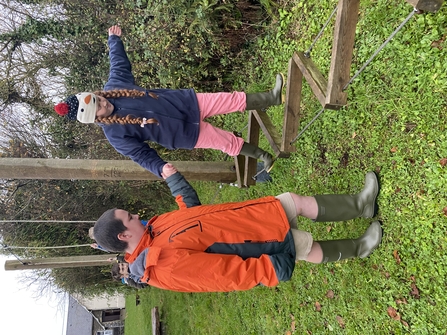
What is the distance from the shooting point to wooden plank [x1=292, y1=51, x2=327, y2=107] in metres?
3.07

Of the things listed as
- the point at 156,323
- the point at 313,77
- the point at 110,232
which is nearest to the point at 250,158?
the point at 313,77

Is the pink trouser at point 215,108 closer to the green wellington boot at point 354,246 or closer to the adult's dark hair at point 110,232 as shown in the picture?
the adult's dark hair at point 110,232

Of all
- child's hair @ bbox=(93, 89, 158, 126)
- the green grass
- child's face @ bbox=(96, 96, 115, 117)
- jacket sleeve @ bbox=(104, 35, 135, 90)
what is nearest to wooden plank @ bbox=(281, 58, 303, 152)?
the green grass

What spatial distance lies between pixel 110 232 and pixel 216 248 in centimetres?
81

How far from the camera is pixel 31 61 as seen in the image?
7699 mm

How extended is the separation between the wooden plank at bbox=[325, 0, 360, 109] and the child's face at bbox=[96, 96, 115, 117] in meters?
1.95

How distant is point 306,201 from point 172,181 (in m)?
1.20

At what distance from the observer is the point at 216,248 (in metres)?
2.60

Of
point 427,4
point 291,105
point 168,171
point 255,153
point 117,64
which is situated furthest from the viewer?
point 255,153

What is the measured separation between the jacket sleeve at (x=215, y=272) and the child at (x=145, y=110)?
3.69 feet

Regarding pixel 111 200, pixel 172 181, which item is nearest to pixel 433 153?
pixel 172 181

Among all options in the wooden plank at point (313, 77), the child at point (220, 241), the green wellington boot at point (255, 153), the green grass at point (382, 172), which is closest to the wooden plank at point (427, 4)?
the green grass at point (382, 172)

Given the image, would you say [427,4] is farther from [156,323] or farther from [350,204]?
[156,323]

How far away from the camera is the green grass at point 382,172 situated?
2.80 meters
